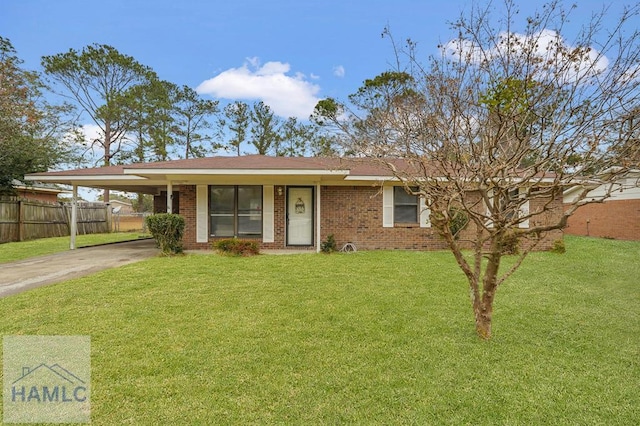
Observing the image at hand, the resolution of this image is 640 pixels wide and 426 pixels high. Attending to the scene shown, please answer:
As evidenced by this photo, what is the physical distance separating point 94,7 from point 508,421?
13499 millimetres

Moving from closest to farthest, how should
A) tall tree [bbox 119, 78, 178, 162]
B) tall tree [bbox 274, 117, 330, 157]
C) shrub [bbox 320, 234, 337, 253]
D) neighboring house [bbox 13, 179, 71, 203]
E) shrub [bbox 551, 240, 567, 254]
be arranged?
shrub [bbox 320, 234, 337, 253], shrub [bbox 551, 240, 567, 254], neighboring house [bbox 13, 179, 71, 203], tall tree [bbox 119, 78, 178, 162], tall tree [bbox 274, 117, 330, 157]

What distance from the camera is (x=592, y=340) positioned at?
3908 millimetres

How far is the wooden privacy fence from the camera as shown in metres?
14.0

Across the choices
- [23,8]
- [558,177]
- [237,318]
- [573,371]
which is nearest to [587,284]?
[573,371]

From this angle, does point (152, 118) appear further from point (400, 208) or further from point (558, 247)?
point (558, 247)

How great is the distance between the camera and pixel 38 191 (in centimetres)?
2019

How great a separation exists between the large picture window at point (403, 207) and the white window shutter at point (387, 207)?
0.12 metres

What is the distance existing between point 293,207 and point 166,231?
374 centimetres

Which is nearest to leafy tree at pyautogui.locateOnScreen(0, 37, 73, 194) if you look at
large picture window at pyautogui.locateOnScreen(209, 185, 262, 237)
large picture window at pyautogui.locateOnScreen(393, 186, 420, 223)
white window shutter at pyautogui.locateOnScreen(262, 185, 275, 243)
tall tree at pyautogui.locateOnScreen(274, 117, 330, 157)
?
large picture window at pyautogui.locateOnScreen(209, 185, 262, 237)

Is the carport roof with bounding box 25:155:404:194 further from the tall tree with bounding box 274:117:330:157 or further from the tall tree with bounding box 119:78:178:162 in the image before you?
the tall tree with bounding box 274:117:330:157

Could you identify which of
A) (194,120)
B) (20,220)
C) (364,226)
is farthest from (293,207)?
(194,120)

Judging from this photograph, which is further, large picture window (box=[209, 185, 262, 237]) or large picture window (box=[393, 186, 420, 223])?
large picture window (box=[393, 186, 420, 223])

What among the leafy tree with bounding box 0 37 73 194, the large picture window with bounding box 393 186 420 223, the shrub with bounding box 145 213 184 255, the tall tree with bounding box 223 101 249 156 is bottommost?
the shrub with bounding box 145 213 184 255

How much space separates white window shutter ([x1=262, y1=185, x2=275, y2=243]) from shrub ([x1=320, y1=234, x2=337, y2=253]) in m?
1.60
